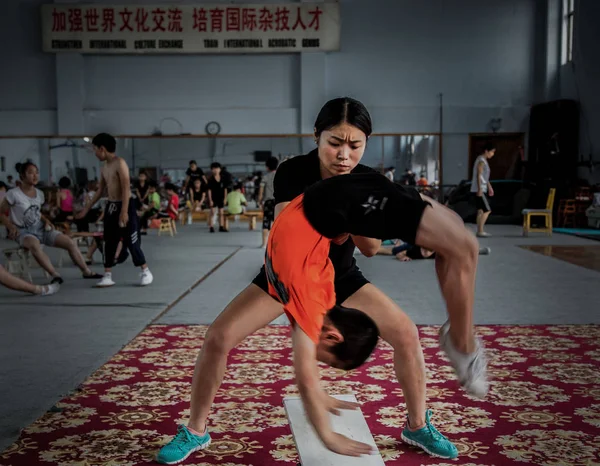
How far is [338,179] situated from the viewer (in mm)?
1712

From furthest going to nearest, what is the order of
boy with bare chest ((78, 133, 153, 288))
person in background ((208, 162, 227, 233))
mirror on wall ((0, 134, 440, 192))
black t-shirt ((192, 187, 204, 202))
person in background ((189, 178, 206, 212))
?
mirror on wall ((0, 134, 440, 192)), black t-shirt ((192, 187, 204, 202)), person in background ((189, 178, 206, 212)), person in background ((208, 162, 227, 233)), boy with bare chest ((78, 133, 153, 288))

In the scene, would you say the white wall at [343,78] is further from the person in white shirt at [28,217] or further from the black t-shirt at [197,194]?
the person in white shirt at [28,217]

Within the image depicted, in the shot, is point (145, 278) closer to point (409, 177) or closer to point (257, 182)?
point (409, 177)

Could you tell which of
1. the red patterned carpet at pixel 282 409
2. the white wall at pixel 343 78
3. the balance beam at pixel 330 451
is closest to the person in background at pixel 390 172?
the white wall at pixel 343 78

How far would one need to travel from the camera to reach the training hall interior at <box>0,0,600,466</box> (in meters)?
2.00

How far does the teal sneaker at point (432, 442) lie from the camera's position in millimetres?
2230

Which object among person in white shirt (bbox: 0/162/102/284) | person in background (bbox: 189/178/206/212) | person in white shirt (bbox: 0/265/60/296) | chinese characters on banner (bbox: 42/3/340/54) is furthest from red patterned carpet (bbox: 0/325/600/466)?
chinese characters on banner (bbox: 42/3/340/54)

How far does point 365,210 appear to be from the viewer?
65.2 inches

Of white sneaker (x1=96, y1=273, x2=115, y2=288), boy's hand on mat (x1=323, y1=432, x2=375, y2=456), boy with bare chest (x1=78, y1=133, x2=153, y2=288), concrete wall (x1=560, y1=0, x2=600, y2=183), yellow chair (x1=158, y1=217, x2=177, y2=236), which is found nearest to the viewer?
boy's hand on mat (x1=323, y1=432, x2=375, y2=456)

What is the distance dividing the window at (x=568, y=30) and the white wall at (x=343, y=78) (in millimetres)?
810

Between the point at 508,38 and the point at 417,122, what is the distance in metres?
2.97

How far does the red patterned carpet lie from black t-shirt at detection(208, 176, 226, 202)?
888 centimetres

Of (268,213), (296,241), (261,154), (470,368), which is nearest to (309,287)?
(296,241)

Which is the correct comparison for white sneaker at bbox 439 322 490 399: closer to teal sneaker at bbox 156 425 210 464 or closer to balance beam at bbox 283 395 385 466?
balance beam at bbox 283 395 385 466
